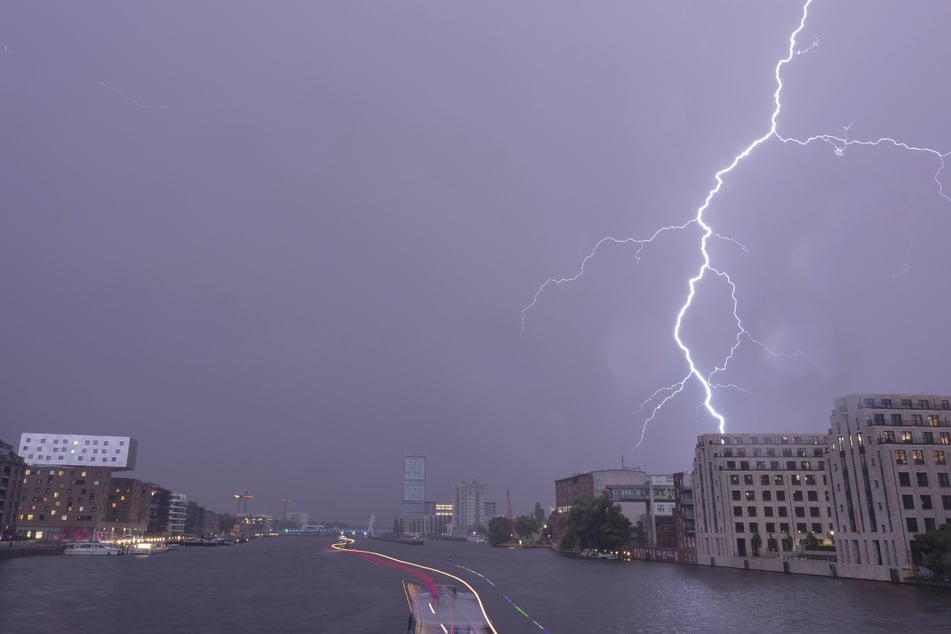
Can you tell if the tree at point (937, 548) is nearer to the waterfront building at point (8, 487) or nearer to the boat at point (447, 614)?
the boat at point (447, 614)

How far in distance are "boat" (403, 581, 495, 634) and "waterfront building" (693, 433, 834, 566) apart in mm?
111889

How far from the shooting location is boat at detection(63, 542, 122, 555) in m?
188

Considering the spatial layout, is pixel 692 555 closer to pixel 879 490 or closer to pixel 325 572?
pixel 879 490

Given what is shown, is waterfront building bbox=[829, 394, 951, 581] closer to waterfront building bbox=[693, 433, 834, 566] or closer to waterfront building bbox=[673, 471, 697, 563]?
waterfront building bbox=[693, 433, 834, 566]

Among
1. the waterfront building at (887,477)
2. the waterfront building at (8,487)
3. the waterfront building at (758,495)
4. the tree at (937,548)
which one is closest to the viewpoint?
the tree at (937,548)

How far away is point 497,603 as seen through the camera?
275ft

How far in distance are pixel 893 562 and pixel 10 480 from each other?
197447mm

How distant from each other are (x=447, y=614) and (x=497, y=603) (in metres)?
44.3

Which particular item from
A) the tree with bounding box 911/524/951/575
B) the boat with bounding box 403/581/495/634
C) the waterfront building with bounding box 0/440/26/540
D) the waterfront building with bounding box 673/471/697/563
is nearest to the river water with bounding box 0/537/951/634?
the tree with bounding box 911/524/951/575

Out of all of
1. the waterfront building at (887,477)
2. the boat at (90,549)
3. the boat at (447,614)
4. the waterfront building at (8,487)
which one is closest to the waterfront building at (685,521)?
the waterfront building at (887,477)

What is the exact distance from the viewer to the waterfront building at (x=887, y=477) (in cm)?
9894

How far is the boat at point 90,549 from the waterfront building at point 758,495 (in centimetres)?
16218

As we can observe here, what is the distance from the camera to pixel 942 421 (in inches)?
4441

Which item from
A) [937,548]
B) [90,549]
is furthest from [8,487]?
[937,548]
